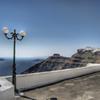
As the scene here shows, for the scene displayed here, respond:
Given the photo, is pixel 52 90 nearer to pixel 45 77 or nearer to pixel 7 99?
pixel 45 77

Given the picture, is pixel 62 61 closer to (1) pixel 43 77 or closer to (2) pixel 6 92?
(1) pixel 43 77

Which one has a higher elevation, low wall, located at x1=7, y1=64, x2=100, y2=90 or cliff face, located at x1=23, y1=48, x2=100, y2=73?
low wall, located at x1=7, y1=64, x2=100, y2=90

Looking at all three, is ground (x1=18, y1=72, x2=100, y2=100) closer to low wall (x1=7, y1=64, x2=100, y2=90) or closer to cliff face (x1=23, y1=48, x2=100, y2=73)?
low wall (x1=7, y1=64, x2=100, y2=90)

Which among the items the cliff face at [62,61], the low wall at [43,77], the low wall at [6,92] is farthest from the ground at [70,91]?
the cliff face at [62,61]

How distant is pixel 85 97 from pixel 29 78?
3.76 m

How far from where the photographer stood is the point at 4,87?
407 inches

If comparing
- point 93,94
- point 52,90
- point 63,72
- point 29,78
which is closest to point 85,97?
point 93,94

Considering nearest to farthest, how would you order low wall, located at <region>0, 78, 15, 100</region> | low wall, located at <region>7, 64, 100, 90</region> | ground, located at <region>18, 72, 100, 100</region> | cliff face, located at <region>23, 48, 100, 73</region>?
low wall, located at <region>0, 78, 15, 100</region>
ground, located at <region>18, 72, 100, 100</region>
low wall, located at <region>7, 64, 100, 90</region>
cliff face, located at <region>23, 48, 100, 73</region>

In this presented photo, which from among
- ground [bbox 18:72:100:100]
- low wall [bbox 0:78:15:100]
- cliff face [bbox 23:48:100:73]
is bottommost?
cliff face [bbox 23:48:100:73]

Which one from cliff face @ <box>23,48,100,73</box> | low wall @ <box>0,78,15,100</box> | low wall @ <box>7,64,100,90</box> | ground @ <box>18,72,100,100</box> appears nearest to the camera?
low wall @ <box>0,78,15,100</box>

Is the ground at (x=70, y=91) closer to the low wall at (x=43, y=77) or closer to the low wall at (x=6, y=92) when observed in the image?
the low wall at (x=43, y=77)

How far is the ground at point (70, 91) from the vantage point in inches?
489

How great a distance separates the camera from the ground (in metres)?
12.4

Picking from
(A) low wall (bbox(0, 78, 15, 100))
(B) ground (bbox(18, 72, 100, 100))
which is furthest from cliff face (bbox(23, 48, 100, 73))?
(A) low wall (bbox(0, 78, 15, 100))
